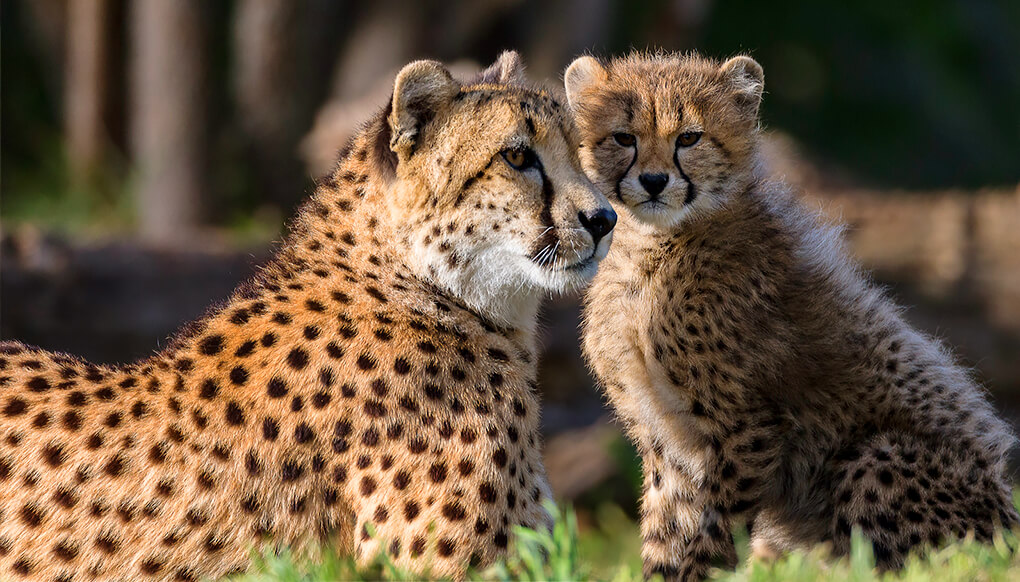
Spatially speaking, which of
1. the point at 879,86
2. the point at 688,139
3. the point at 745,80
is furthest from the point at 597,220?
the point at 879,86

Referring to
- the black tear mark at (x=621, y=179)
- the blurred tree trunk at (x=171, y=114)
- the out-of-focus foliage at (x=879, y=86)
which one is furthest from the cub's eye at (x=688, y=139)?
the out-of-focus foliage at (x=879, y=86)

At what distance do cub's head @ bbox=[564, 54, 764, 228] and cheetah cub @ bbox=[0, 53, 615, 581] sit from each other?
1.61 ft

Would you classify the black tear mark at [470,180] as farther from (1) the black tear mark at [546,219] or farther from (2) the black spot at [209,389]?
(2) the black spot at [209,389]

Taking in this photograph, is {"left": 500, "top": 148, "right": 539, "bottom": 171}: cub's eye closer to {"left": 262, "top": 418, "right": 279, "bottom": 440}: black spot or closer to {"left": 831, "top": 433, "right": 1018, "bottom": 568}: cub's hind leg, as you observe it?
{"left": 262, "top": 418, "right": 279, "bottom": 440}: black spot

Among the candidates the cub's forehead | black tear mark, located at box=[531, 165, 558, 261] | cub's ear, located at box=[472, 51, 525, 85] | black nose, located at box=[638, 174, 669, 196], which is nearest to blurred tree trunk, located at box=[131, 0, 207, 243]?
the cub's forehead

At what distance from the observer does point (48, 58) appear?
51.5ft

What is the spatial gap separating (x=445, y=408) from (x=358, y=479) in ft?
1.03

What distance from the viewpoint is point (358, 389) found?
347 centimetres

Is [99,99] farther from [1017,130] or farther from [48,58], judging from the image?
[1017,130]

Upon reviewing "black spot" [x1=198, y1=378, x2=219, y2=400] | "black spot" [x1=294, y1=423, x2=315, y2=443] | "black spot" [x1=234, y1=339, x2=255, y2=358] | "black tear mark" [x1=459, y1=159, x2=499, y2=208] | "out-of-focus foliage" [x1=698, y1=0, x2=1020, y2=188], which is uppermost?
"black tear mark" [x1=459, y1=159, x2=499, y2=208]

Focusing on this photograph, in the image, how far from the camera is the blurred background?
8.25m

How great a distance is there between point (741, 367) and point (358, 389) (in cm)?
151

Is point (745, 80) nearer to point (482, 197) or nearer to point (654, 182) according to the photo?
point (654, 182)

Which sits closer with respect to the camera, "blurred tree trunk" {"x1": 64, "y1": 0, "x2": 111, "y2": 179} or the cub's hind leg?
the cub's hind leg
